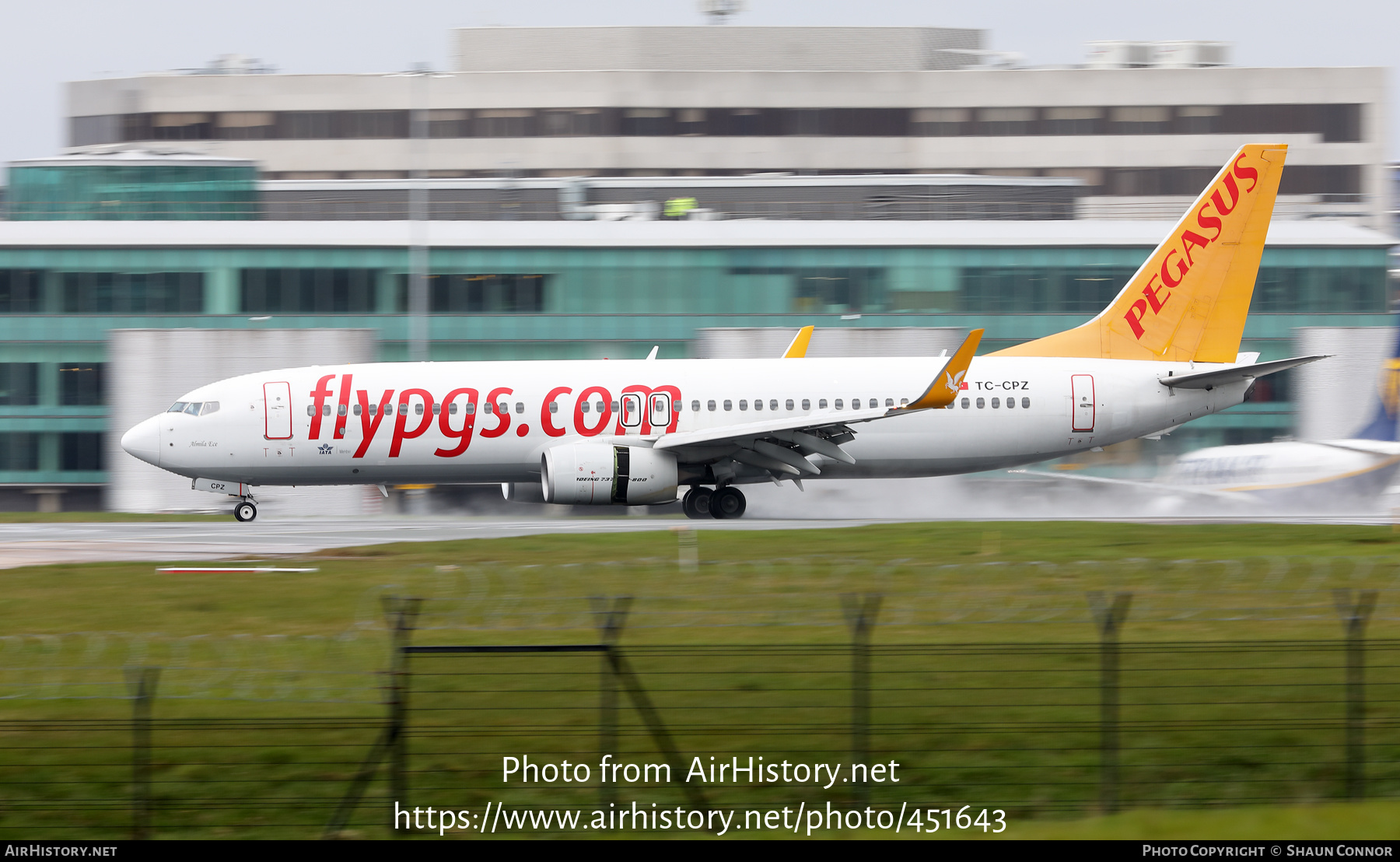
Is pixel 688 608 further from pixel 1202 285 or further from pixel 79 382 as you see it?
pixel 79 382

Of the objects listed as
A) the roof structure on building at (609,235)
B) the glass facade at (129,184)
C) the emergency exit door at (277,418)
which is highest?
the glass facade at (129,184)

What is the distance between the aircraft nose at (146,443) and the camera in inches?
1205

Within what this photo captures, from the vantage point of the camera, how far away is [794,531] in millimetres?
24562

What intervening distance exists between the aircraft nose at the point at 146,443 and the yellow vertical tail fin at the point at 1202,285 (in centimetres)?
1841

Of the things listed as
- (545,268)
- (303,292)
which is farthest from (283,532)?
(545,268)

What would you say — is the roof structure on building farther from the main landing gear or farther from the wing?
the wing

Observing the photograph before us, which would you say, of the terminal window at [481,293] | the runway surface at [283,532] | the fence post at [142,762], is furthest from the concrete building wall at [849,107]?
the fence post at [142,762]

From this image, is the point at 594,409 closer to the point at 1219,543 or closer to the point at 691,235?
the point at 1219,543

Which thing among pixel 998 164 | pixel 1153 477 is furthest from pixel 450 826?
pixel 998 164

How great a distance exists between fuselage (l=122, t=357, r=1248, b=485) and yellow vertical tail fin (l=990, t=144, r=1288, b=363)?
621 mm

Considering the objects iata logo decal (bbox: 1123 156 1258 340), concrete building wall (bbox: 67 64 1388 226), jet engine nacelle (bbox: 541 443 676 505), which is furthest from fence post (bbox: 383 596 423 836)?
concrete building wall (bbox: 67 64 1388 226)

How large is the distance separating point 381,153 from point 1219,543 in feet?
241

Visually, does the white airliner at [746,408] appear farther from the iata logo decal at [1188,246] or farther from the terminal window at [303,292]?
the terminal window at [303,292]
